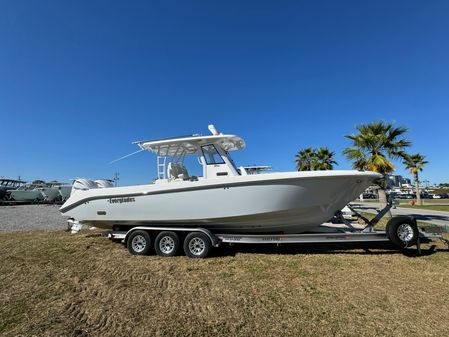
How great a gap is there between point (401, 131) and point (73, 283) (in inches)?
559

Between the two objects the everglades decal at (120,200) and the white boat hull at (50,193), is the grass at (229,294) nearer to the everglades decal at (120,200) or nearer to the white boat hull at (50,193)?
the everglades decal at (120,200)

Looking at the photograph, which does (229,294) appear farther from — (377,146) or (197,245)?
(377,146)

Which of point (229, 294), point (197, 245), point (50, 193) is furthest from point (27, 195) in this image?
point (229, 294)

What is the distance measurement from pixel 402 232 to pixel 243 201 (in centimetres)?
365

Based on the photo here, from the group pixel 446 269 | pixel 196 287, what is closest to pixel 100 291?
pixel 196 287

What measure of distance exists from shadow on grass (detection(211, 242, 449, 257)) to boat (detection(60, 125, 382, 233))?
54cm

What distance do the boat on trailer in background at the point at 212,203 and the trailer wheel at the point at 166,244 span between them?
0.02m

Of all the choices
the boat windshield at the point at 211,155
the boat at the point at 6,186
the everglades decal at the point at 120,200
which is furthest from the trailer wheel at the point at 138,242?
the boat at the point at 6,186

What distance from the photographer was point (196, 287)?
14.8 feet

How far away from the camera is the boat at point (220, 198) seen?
5.98 metres

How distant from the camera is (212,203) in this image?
6379 mm

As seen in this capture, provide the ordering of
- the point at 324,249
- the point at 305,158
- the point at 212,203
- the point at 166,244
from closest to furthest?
1. the point at 212,203
2. the point at 166,244
3. the point at 324,249
4. the point at 305,158

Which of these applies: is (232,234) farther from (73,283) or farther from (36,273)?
(36,273)

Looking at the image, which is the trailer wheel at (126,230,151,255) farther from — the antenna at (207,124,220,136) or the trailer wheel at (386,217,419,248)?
the trailer wheel at (386,217,419,248)
